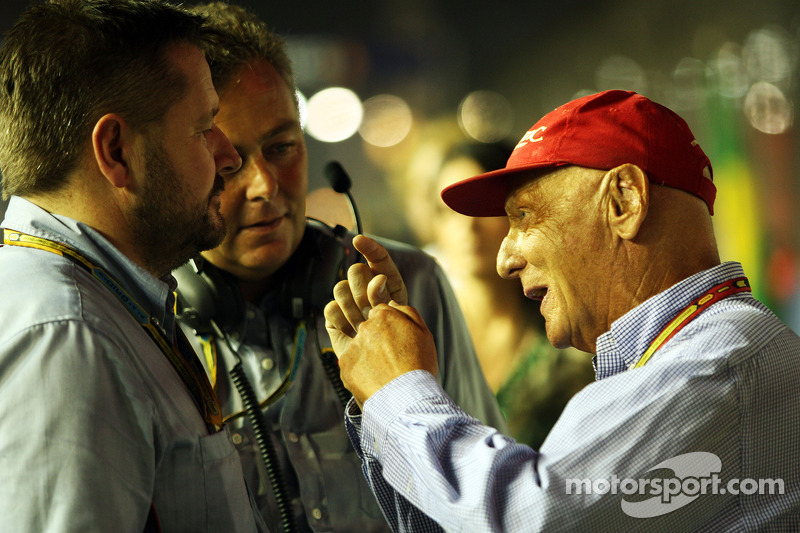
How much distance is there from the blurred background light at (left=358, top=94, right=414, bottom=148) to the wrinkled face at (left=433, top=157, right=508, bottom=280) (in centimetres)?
279

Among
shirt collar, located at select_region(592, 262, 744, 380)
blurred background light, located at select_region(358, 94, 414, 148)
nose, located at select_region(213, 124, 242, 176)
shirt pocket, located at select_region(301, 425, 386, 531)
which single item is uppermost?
blurred background light, located at select_region(358, 94, 414, 148)

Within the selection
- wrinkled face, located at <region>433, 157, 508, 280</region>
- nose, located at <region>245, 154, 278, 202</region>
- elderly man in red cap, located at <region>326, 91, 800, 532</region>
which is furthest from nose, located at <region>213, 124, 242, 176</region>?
wrinkled face, located at <region>433, 157, 508, 280</region>

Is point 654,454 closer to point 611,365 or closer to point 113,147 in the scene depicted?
point 611,365

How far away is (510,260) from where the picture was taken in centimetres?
118

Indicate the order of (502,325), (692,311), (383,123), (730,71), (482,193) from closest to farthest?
(692,311)
(482,193)
(502,325)
(730,71)
(383,123)

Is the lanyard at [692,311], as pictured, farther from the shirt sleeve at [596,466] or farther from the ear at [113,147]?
the ear at [113,147]

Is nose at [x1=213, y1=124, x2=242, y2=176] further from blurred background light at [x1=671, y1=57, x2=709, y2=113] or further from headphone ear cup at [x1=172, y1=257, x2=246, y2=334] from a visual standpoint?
blurred background light at [x1=671, y1=57, x2=709, y2=113]

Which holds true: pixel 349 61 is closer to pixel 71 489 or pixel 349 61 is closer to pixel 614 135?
pixel 614 135

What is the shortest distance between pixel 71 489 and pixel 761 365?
810 mm

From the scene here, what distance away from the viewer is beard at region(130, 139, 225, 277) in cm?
113

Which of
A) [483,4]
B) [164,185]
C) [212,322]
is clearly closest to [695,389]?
[164,185]

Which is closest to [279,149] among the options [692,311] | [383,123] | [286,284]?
[286,284]

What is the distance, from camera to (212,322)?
1.49m

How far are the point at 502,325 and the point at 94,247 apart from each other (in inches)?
59.4
